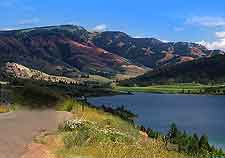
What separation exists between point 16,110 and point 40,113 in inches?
56.7

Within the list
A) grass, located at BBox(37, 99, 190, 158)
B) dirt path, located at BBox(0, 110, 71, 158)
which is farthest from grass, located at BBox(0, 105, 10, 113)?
grass, located at BBox(37, 99, 190, 158)

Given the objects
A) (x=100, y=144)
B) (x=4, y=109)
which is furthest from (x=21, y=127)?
(x=4, y=109)

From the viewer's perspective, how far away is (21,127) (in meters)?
17.6

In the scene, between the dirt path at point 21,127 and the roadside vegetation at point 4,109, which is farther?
the roadside vegetation at point 4,109

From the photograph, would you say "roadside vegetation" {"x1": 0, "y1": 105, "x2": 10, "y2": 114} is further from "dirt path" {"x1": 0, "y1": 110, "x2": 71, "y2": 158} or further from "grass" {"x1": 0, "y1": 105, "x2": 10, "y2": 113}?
"dirt path" {"x1": 0, "y1": 110, "x2": 71, "y2": 158}

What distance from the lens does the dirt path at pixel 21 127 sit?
13328 mm

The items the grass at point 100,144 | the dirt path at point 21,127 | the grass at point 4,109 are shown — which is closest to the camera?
the grass at point 100,144

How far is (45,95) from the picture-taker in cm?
2697

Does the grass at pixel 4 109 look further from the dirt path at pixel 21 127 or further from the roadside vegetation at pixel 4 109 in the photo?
the dirt path at pixel 21 127

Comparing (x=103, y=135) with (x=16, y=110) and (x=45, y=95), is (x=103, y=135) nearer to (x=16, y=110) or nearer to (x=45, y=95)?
(x=16, y=110)

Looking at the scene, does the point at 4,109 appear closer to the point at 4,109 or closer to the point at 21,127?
the point at 4,109

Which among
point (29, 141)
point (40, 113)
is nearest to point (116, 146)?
point (29, 141)

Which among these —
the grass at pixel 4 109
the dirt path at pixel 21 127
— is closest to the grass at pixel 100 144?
the dirt path at pixel 21 127

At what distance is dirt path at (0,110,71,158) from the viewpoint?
13.3m
